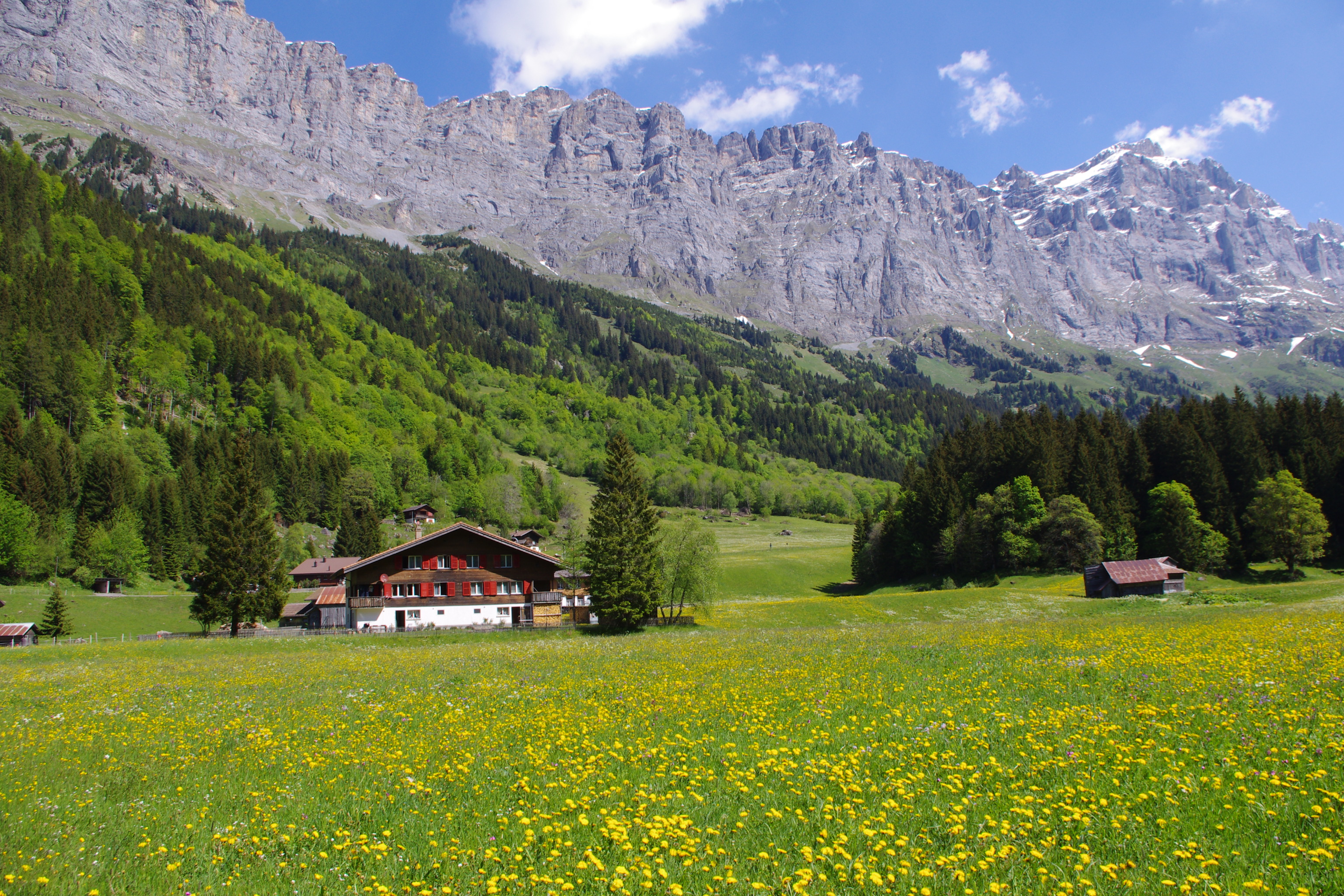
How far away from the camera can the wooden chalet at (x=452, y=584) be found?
212ft

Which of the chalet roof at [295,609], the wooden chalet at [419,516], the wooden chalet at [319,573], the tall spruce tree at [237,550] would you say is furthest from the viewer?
the wooden chalet at [419,516]

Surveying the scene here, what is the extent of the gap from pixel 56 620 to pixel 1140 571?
105m

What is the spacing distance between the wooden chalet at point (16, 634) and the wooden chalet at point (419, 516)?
3355 inches

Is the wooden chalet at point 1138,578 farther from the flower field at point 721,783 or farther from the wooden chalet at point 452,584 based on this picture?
the wooden chalet at point 452,584

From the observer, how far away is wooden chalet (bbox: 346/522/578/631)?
64625mm

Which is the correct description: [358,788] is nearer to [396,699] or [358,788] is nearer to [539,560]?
[396,699]

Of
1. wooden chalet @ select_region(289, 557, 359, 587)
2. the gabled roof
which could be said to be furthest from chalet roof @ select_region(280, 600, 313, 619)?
the gabled roof

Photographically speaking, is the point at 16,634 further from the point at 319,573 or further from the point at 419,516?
the point at 419,516

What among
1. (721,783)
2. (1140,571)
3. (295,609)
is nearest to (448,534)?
(295,609)

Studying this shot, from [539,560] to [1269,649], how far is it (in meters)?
57.4

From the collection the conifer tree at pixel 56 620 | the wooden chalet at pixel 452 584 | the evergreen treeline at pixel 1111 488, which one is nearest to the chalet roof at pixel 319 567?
the conifer tree at pixel 56 620

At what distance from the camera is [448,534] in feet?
215

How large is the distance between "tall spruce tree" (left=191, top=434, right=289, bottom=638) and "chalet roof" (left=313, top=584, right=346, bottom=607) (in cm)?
2200

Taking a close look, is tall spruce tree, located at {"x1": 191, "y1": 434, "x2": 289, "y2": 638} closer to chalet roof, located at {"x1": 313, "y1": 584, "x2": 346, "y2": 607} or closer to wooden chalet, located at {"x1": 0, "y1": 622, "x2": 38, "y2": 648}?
chalet roof, located at {"x1": 313, "y1": 584, "x2": 346, "y2": 607}
